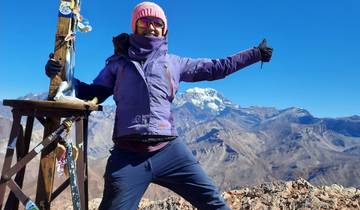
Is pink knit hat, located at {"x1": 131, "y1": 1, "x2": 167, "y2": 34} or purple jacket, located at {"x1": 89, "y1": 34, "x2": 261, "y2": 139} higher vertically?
pink knit hat, located at {"x1": 131, "y1": 1, "x2": 167, "y2": 34}

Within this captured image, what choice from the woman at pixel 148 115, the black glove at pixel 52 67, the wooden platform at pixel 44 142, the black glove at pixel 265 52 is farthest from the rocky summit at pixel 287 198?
the black glove at pixel 52 67

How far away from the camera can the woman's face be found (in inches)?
237

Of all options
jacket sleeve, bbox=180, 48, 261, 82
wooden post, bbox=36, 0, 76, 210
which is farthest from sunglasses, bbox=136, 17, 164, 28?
wooden post, bbox=36, 0, 76, 210

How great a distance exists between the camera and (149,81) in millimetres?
5711

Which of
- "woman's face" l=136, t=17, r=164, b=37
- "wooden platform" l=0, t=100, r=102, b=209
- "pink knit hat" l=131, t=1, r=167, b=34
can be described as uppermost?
"pink knit hat" l=131, t=1, r=167, b=34

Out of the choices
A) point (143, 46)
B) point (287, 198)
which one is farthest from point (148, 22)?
point (287, 198)

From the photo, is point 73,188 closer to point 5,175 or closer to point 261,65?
point 5,175

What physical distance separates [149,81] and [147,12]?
2.82 ft

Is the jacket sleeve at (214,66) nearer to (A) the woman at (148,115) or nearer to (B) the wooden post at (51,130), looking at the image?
(A) the woman at (148,115)

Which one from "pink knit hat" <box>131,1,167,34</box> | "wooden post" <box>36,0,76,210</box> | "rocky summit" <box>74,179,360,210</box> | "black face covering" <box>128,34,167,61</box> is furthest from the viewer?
"rocky summit" <box>74,179,360,210</box>

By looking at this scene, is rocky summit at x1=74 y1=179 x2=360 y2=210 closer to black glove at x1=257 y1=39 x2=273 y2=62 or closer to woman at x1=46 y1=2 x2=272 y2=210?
black glove at x1=257 y1=39 x2=273 y2=62

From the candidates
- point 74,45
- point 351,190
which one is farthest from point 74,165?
point 351,190

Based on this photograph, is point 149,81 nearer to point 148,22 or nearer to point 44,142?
point 148,22

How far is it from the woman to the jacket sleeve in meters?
0.01
